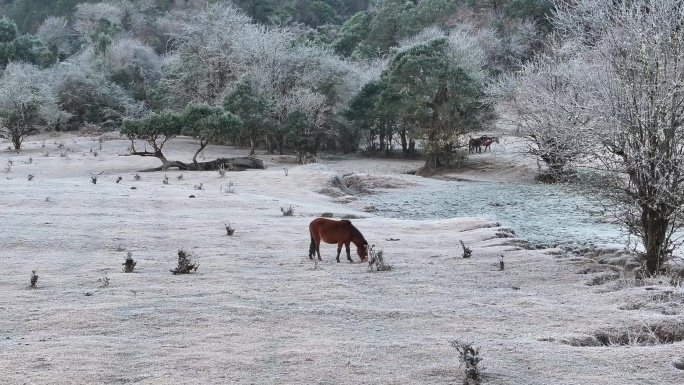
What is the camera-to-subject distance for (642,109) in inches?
320

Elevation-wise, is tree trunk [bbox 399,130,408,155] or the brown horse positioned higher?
tree trunk [bbox 399,130,408,155]

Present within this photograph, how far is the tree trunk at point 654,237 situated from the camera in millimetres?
8695

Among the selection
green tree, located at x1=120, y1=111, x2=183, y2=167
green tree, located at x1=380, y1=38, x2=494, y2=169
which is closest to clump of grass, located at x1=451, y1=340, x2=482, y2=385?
green tree, located at x1=120, y1=111, x2=183, y2=167

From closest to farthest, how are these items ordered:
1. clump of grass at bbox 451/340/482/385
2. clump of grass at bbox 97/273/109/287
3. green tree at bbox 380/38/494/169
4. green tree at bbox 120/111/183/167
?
clump of grass at bbox 451/340/482/385
clump of grass at bbox 97/273/109/287
green tree at bbox 120/111/183/167
green tree at bbox 380/38/494/169

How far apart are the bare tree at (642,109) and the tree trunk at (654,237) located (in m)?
0.01

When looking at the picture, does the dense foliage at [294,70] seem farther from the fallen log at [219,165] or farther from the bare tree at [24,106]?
the fallen log at [219,165]

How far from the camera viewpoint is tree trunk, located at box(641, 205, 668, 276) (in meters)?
8.70

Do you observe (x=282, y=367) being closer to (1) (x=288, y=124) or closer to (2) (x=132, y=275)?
(2) (x=132, y=275)

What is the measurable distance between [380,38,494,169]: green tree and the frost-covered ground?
2044cm

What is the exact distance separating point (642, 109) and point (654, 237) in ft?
5.85

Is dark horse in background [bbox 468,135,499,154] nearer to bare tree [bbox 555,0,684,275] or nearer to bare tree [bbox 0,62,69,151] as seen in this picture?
bare tree [bbox 0,62,69,151]

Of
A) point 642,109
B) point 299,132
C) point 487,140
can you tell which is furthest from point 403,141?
point 642,109

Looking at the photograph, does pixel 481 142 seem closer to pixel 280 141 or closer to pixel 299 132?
pixel 299 132

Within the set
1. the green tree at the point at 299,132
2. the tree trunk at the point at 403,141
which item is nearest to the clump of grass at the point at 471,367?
the green tree at the point at 299,132
